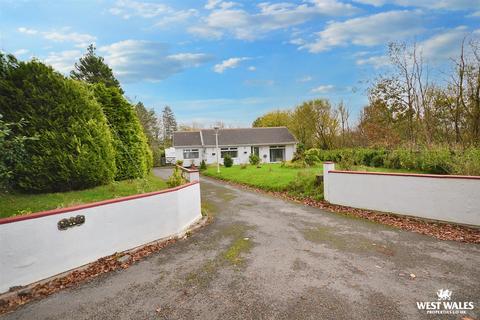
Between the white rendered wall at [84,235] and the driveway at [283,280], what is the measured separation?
2.01ft

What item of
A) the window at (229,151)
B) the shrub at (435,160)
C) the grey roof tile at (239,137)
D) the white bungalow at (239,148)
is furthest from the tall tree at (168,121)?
the shrub at (435,160)

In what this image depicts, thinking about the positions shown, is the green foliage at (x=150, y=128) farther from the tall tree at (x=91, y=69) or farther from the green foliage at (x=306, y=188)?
the green foliage at (x=306, y=188)

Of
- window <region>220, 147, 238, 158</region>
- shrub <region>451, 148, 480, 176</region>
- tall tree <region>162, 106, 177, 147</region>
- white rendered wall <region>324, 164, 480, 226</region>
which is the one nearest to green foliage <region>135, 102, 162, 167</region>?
window <region>220, 147, 238, 158</region>

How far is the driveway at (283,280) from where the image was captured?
3.51m

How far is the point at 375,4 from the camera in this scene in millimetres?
11141

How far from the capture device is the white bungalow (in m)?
35.4

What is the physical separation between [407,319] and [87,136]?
9.34m

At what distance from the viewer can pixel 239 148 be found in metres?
35.5

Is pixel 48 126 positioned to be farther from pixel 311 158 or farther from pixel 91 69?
pixel 91 69

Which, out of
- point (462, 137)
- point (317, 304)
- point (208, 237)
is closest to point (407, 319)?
point (317, 304)

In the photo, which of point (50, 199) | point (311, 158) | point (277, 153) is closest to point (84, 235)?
point (50, 199)

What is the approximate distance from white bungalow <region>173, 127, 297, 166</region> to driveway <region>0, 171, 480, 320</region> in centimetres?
2857

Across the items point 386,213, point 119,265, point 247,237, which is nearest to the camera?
point 119,265

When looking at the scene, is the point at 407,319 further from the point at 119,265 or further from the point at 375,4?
the point at 375,4
